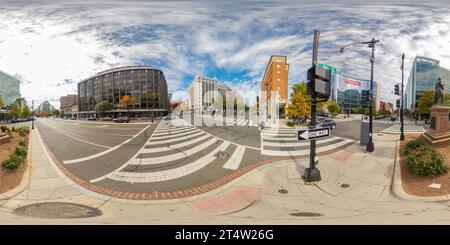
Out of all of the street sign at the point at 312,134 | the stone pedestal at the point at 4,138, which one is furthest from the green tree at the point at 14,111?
the street sign at the point at 312,134

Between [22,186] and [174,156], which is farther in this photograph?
[174,156]

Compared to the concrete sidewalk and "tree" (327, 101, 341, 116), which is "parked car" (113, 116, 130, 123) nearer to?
the concrete sidewalk

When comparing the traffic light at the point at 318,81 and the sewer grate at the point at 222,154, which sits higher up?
the traffic light at the point at 318,81

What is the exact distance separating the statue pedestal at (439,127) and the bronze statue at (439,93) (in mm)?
186

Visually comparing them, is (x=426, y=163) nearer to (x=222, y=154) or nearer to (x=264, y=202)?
(x=264, y=202)

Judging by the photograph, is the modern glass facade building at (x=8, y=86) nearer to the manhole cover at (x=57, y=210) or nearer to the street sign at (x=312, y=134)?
the manhole cover at (x=57, y=210)

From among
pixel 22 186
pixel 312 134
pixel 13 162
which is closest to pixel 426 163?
pixel 312 134

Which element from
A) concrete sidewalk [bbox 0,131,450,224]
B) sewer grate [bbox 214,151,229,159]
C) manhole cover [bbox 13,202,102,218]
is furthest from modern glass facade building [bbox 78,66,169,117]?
sewer grate [bbox 214,151,229,159]

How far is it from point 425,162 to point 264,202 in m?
3.43

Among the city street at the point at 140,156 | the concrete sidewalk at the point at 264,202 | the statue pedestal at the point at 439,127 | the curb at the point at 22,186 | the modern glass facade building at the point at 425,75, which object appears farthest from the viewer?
the statue pedestal at the point at 439,127

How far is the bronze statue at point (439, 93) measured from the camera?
4836 millimetres

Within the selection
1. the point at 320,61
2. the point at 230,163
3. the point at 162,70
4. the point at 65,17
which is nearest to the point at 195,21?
the point at 162,70

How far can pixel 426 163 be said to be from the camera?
3.76 metres

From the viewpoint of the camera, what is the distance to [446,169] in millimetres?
3680
